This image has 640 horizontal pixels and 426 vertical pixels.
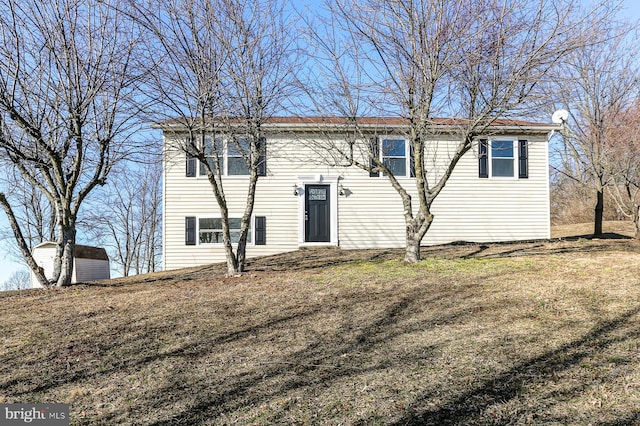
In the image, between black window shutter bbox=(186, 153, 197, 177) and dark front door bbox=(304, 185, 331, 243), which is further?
dark front door bbox=(304, 185, 331, 243)

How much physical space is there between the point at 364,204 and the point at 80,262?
7873mm

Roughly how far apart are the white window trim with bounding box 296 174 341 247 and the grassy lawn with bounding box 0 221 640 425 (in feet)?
18.4

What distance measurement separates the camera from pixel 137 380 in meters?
4.44

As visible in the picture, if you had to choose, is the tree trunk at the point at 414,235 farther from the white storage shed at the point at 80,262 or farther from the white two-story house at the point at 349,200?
the white storage shed at the point at 80,262

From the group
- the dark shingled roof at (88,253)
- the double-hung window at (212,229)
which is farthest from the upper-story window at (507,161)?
the dark shingled roof at (88,253)

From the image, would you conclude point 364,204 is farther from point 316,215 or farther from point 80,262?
point 80,262

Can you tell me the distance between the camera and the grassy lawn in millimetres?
3676

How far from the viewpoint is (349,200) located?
1457 centimetres

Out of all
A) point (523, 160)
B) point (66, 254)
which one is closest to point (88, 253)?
point (66, 254)

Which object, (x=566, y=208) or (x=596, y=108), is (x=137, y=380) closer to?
(x=596, y=108)

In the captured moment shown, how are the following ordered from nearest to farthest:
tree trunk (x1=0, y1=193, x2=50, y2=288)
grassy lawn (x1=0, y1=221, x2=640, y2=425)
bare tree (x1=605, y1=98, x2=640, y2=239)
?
1. grassy lawn (x1=0, y1=221, x2=640, y2=425)
2. tree trunk (x1=0, y1=193, x2=50, y2=288)
3. bare tree (x1=605, y1=98, x2=640, y2=239)

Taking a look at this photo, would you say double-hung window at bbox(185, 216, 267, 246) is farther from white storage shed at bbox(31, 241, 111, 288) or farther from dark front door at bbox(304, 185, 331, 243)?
white storage shed at bbox(31, 241, 111, 288)

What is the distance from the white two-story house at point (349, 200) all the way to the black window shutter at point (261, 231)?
3 cm

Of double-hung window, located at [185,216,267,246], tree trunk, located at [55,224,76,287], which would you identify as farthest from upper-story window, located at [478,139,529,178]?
tree trunk, located at [55,224,76,287]
